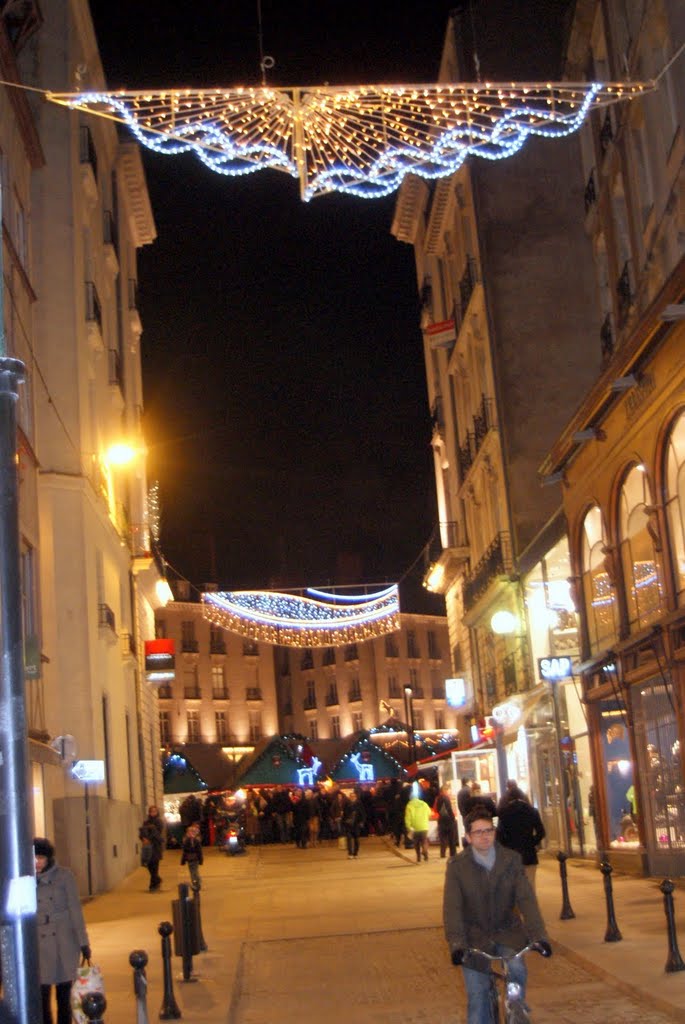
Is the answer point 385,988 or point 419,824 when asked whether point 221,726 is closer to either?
point 419,824

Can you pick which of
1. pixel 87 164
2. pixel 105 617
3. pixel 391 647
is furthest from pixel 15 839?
pixel 391 647

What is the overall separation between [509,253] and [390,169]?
25.6 m

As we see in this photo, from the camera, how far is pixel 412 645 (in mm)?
93750

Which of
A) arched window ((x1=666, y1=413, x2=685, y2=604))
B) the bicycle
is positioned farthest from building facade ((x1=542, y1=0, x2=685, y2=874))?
the bicycle

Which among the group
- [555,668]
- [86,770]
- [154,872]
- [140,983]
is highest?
[555,668]

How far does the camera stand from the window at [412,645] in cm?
9350

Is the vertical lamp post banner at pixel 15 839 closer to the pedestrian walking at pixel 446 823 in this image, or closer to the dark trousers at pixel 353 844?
the pedestrian walking at pixel 446 823

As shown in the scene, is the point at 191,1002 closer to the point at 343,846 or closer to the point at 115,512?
the point at 115,512

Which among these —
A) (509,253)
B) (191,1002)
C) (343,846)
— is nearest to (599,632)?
(191,1002)

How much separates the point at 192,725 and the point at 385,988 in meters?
77.8

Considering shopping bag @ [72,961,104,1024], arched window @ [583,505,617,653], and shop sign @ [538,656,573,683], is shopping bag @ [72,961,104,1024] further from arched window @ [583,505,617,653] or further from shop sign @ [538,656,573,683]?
shop sign @ [538,656,573,683]

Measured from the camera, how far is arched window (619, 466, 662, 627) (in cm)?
2100

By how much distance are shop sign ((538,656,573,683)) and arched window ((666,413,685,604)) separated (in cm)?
680

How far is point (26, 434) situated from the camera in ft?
79.9
